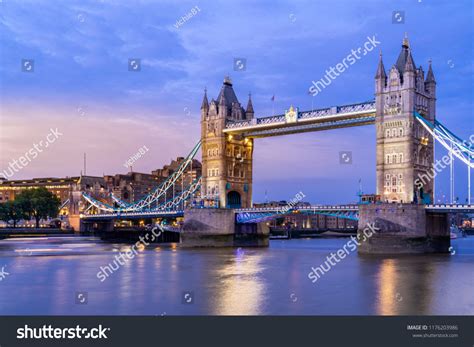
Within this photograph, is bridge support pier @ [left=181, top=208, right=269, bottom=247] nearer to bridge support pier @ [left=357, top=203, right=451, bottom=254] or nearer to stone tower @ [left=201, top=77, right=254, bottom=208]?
stone tower @ [left=201, top=77, right=254, bottom=208]

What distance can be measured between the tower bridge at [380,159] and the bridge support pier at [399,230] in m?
0.08

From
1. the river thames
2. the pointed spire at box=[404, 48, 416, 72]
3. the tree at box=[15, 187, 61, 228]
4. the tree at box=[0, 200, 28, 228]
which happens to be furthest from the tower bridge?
the tree at box=[0, 200, 28, 228]

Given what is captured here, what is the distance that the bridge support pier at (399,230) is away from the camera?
149 ft

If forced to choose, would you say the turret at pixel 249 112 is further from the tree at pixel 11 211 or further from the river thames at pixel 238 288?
the tree at pixel 11 211

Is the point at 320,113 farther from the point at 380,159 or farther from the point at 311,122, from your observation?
the point at 380,159

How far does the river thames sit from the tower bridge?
6014 mm

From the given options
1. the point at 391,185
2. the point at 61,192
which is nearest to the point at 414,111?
the point at 391,185

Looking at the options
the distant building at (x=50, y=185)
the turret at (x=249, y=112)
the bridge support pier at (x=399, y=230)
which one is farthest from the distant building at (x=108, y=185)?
the bridge support pier at (x=399, y=230)

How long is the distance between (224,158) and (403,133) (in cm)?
2242

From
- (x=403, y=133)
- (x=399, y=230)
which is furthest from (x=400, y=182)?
(x=399, y=230)

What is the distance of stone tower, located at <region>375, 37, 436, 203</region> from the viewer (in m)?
49.4

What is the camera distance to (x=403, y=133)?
49.7 metres
